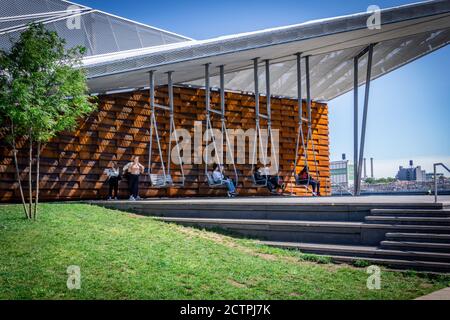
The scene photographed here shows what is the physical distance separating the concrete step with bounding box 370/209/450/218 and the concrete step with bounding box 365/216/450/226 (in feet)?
0.40

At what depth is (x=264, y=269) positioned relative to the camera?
20.8 feet

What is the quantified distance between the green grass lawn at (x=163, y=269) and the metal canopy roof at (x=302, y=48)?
5.25 metres

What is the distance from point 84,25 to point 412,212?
1392 cm

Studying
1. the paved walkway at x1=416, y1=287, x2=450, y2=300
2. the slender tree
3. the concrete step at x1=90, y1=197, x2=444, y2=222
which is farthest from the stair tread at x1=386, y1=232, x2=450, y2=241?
the slender tree

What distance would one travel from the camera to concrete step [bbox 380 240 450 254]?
6484 mm

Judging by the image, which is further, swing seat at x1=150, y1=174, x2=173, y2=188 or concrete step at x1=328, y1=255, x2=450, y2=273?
swing seat at x1=150, y1=174, x2=173, y2=188

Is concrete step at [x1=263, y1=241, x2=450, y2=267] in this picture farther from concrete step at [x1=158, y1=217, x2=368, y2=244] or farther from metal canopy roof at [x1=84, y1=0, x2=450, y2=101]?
metal canopy roof at [x1=84, y1=0, x2=450, y2=101]

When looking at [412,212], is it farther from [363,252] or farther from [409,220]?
[363,252]

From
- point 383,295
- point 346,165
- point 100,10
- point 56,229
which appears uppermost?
point 100,10

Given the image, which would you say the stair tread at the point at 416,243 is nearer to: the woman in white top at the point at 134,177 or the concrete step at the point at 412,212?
the concrete step at the point at 412,212
